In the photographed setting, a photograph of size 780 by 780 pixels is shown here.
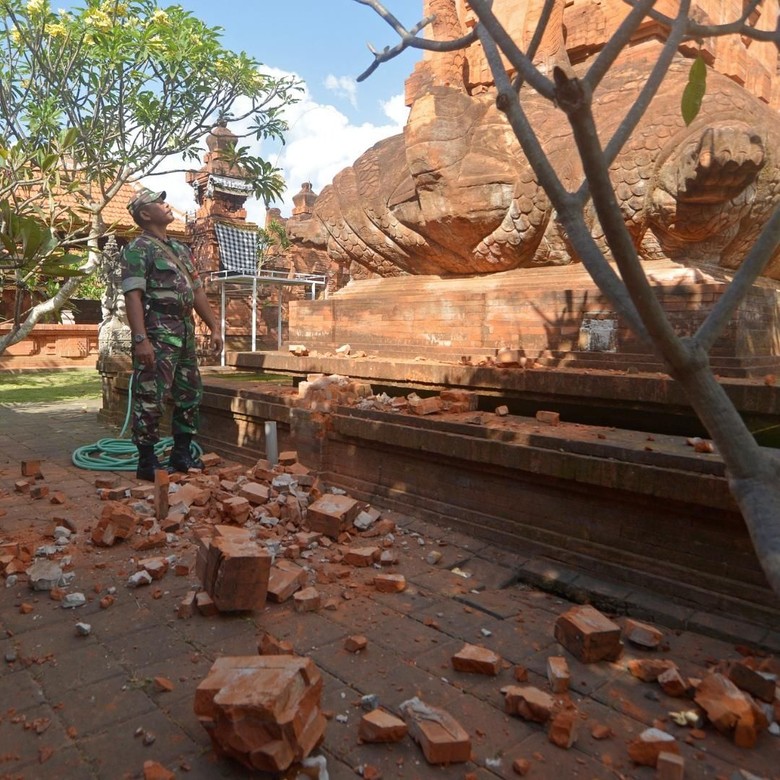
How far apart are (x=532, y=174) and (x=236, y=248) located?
14122 mm

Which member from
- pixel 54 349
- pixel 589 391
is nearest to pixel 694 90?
pixel 589 391

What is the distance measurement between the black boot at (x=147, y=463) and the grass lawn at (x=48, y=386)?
6.27 meters

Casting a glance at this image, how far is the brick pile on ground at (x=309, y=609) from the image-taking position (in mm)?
1567

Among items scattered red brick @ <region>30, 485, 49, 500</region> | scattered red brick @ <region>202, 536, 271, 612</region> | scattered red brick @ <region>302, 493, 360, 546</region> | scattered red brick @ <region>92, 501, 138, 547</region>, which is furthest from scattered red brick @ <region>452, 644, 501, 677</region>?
scattered red brick @ <region>30, 485, 49, 500</region>

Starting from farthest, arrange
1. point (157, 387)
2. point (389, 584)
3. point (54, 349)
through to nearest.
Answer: point (54, 349) < point (157, 387) < point (389, 584)

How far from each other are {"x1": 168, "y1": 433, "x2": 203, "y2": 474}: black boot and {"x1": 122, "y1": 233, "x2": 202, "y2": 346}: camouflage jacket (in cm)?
71

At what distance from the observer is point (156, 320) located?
4.29 meters

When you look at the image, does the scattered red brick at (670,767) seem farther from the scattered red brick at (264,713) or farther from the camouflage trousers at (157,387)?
the camouflage trousers at (157,387)

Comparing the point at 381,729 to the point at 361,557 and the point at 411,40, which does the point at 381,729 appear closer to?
the point at 361,557

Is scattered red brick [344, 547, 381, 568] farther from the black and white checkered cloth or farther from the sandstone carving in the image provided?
the black and white checkered cloth

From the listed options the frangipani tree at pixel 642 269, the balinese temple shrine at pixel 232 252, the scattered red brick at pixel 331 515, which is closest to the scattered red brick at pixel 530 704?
the frangipani tree at pixel 642 269

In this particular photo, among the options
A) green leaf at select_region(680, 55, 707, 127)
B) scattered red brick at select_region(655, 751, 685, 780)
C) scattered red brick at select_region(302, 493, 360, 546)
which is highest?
green leaf at select_region(680, 55, 707, 127)

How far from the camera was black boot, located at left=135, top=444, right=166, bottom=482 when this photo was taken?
4348 mm

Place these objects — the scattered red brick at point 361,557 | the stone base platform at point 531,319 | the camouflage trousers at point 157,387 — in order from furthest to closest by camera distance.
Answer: the camouflage trousers at point 157,387, the stone base platform at point 531,319, the scattered red brick at point 361,557
